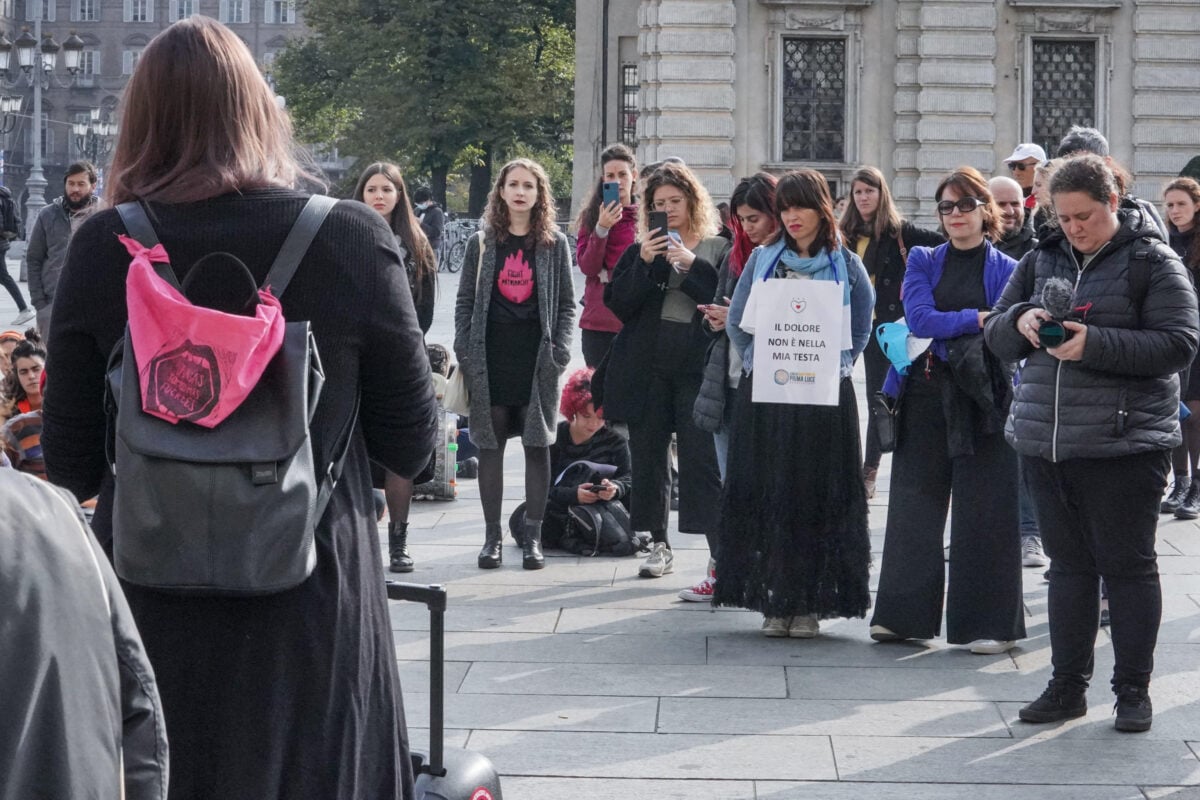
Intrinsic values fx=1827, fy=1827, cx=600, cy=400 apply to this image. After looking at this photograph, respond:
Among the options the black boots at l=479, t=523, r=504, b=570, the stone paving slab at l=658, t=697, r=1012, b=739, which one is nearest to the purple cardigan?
the stone paving slab at l=658, t=697, r=1012, b=739

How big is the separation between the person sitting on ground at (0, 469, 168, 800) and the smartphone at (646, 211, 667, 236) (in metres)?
6.42

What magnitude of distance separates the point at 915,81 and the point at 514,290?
2217 centimetres

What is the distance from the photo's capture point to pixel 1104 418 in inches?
226

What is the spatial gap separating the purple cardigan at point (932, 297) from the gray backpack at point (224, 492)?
446cm

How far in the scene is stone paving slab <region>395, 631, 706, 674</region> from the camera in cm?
686

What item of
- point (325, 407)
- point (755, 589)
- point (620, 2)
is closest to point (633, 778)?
point (755, 589)

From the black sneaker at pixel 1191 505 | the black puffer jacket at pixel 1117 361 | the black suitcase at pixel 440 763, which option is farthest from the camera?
the black sneaker at pixel 1191 505

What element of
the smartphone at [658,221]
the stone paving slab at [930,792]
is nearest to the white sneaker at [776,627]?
the smartphone at [658,221]

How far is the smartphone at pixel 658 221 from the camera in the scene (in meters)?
8.02

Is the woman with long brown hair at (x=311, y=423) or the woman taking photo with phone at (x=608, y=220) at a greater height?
the woman taking photo with phone at (x=608, y=220)

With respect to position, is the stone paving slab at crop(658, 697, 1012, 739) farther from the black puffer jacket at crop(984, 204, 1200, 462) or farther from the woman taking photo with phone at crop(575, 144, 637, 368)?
the woman taking photo with phone at crop(575, 144, 637, 368)

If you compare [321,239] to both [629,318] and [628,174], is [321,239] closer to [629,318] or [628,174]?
[629,318]

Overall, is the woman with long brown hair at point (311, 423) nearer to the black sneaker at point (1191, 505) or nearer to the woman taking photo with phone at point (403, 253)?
the woman taking photo with phone at point (403, 253)

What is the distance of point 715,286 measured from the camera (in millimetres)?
8094
